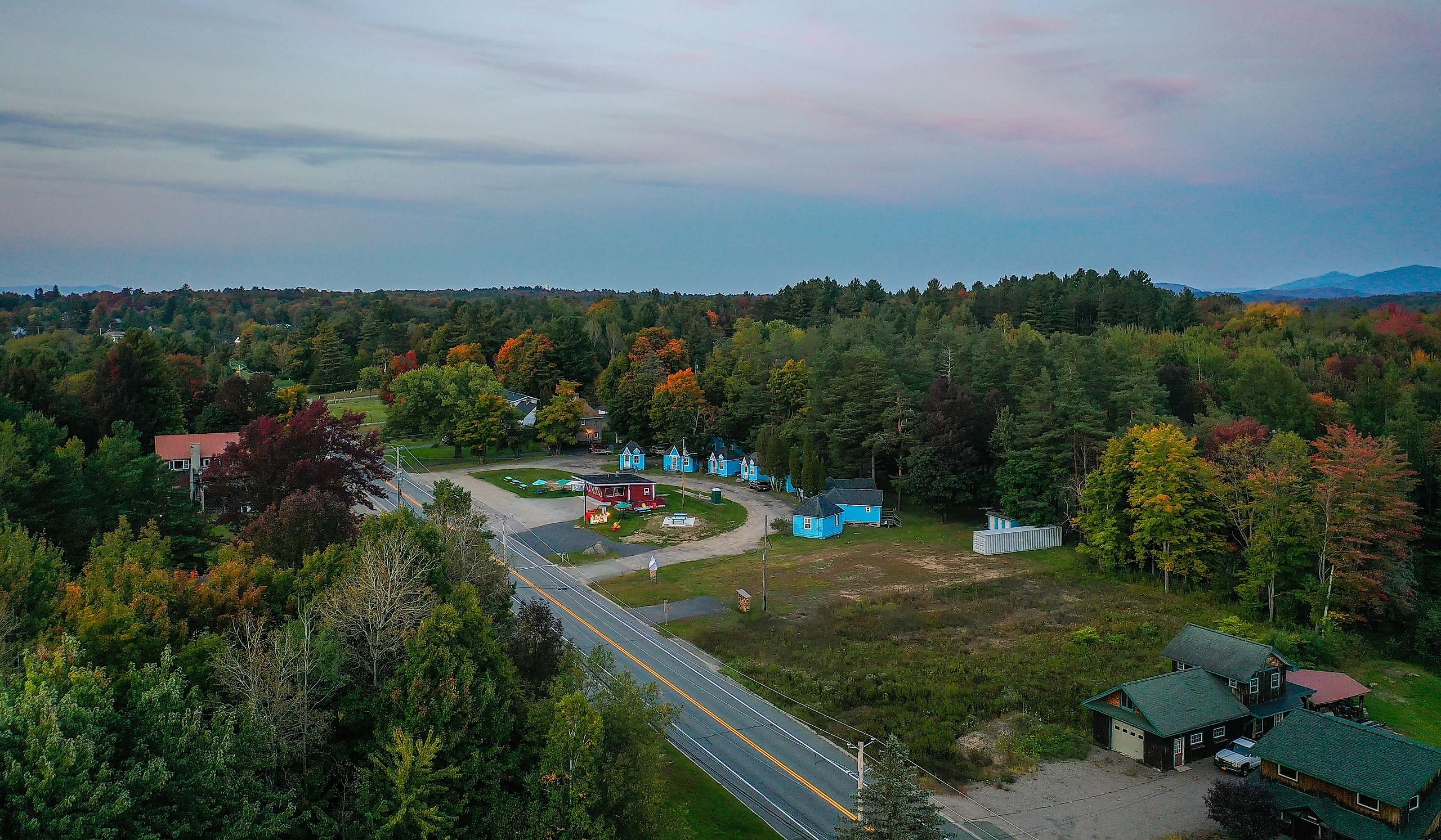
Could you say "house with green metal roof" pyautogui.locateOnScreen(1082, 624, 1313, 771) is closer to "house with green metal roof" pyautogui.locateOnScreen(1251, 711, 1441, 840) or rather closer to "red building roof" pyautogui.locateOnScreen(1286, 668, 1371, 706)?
"red building roof" pyautogui.locateOnScreen(1286, 668, 1371, 706)

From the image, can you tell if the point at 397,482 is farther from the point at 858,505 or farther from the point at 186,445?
the point at 858,505

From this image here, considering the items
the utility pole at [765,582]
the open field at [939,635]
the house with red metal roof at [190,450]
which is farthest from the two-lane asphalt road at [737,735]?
the house with red metal roof at [190,450]

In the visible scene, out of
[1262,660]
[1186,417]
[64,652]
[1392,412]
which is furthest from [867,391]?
[64,652]

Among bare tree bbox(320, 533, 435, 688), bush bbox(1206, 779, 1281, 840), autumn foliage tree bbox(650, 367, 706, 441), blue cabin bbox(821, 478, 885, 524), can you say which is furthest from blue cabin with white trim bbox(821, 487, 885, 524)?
bare tree bbox(320, 533, 435, 688)

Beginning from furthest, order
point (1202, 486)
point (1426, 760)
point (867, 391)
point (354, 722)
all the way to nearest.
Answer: point (867, 391)
point (1202, 486)
point (1426, 760)
point (354, 722)

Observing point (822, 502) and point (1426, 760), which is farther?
point (822, 502)

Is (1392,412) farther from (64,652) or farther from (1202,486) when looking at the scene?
(64,652)

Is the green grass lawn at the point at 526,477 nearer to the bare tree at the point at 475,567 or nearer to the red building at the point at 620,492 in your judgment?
the red building at the point at 620,492

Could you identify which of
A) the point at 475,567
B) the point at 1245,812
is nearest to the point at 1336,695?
the point at 1245,812
